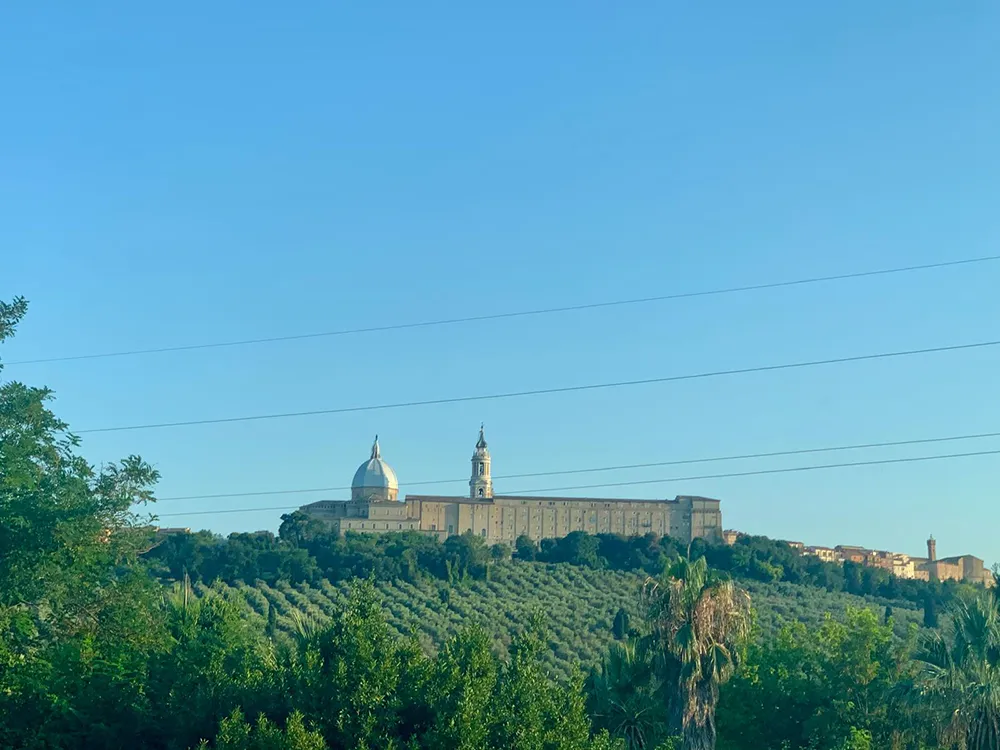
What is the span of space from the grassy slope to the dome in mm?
36183

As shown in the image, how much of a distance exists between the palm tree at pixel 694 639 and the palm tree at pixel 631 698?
778 mm

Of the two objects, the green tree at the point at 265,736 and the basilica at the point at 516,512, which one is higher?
the basilica at the point at 516,512

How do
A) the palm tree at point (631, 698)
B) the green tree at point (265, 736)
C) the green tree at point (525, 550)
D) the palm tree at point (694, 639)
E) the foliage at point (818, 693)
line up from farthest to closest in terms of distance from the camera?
1. the green tree at point (525, 550)
2. the foliage at point (818, 693)
3. the palm tree at point (631, 698)
4. the palm tree at point (694, 639)
5. the green tree at point (265, 736)

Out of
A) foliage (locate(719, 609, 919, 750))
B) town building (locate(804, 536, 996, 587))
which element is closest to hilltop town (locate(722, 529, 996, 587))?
town building (locate(804, 536, 996, 587))

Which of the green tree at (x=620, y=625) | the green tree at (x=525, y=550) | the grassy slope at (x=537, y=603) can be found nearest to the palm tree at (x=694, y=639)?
the grassy slope at (x=537, y=603)

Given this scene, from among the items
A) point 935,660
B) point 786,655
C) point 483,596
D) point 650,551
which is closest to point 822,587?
point 650,551

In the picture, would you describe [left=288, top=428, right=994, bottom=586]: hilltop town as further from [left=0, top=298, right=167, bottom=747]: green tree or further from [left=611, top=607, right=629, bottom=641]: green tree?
[left=0, top=298, right=167, bottom=747]: green tree

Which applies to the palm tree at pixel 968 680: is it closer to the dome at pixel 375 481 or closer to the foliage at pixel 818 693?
the foliage at pixel 818 693

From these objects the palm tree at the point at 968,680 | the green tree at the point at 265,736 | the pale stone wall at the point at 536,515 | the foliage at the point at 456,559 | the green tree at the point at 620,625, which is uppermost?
the pale stone wall at the point at 536,515

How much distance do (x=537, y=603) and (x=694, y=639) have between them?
52.3 metres

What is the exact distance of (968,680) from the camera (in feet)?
73.3

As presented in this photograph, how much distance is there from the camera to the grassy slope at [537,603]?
235 ft

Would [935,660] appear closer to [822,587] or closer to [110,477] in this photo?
[110,477]

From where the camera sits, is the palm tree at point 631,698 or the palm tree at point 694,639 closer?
the palm tree at point 694,639
